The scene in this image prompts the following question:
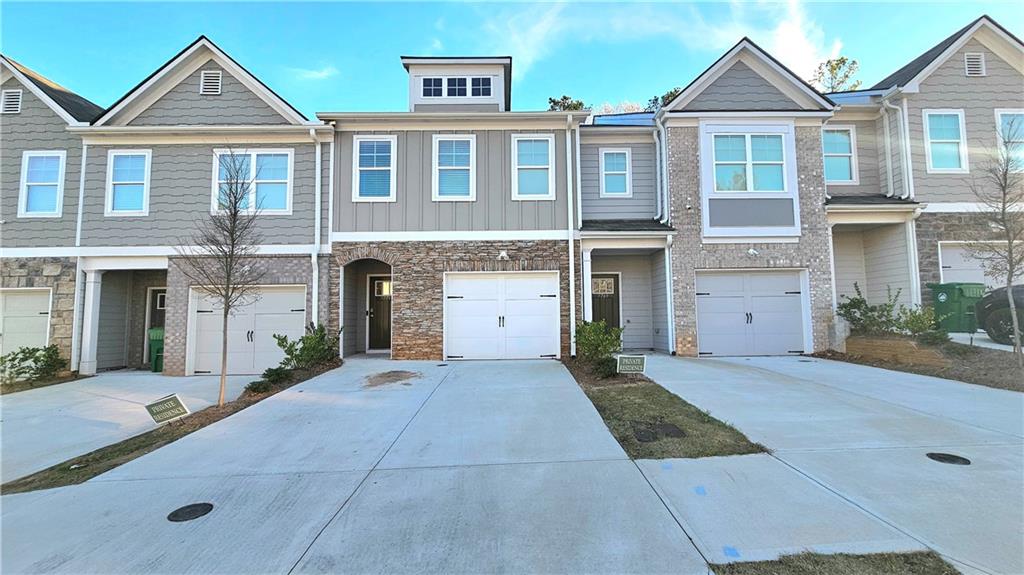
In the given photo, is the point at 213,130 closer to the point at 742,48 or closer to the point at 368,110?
the point at 368,110

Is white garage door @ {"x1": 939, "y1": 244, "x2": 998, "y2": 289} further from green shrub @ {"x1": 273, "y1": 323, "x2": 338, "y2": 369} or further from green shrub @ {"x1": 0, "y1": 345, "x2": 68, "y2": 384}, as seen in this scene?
green shrub @ {"x1": 0, "y1": 345, "x2": 68, "y2": 384}

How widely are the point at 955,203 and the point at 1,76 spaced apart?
25.0 metres

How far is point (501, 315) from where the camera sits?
10.9 meters

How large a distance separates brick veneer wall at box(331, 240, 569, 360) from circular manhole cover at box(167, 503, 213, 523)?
711 centimetres

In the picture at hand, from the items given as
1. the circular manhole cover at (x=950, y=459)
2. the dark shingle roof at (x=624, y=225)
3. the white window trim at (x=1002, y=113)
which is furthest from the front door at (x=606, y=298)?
the white window trim at (x=1002, y=113)

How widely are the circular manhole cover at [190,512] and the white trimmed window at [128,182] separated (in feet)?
33.8

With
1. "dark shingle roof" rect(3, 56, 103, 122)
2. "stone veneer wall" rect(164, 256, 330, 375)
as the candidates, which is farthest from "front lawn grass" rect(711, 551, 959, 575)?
"dark shingle roof" rect(3, 56, 103, 122)

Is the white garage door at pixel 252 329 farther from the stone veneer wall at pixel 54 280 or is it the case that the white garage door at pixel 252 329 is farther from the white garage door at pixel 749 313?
the white garage door at pixel 749 313

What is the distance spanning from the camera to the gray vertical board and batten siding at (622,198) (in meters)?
12.1

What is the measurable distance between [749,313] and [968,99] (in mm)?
8471

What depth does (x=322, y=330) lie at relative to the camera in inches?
396

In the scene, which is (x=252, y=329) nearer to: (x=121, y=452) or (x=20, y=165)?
(x=121, y=452)

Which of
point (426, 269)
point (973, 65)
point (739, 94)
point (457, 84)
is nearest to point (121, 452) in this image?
point (426, 269)

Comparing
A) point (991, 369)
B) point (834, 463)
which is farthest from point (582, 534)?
point (991, 369)
